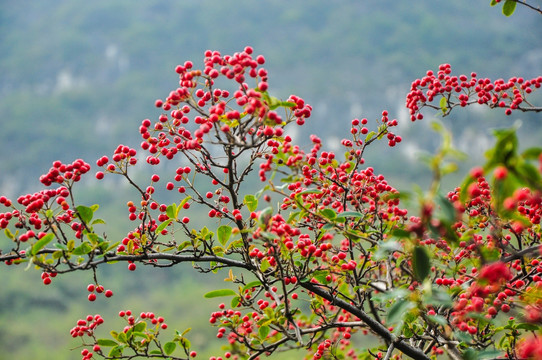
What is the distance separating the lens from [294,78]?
16388 cm

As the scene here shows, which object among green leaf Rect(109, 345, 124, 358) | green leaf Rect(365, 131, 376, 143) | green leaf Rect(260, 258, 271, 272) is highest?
green leaf Rect(365, 131, 376, 143)

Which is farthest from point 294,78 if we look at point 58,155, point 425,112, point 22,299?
point 22,299

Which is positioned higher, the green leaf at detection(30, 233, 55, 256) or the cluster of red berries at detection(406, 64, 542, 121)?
the cluster of red berries at detection(406, 64, 542, 121)

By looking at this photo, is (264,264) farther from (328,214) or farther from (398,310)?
(398,310)

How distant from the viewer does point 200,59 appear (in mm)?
157125

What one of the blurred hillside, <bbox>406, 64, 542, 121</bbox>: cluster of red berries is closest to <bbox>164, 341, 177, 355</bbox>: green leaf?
<bbox>406, 64, 542, 121</bbox>: cluster of red berries

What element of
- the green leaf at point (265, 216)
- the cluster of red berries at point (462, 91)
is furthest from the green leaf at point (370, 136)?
the green leaf at point (265, 216)

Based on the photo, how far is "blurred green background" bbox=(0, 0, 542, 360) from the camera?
119 meters

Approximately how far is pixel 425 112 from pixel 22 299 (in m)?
108

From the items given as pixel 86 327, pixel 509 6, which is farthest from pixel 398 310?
pixel 86 327

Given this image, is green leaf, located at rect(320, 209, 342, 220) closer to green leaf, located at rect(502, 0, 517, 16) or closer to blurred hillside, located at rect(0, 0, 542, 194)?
green leaf, located at rect(502, 0, 517, 16)

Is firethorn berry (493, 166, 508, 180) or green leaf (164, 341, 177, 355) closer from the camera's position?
firethorn berry (493, 166, 508, 180)

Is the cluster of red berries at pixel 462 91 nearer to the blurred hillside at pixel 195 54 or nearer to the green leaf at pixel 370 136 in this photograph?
the green leaf at pixel 370 136

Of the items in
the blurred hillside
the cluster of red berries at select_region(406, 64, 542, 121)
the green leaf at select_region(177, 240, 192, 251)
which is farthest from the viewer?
the blurred hillside
